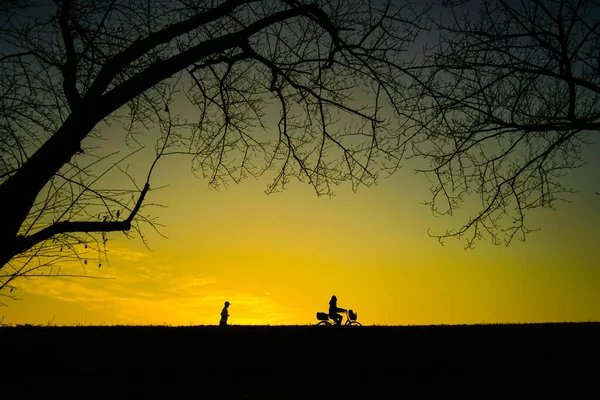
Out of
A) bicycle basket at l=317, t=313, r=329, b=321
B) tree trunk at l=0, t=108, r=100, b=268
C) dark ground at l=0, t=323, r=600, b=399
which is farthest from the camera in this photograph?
bicycle basket at l=317, t=313, r=329, b=321

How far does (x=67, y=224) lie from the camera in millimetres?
3592

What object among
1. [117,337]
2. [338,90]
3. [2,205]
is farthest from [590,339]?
[2,205]

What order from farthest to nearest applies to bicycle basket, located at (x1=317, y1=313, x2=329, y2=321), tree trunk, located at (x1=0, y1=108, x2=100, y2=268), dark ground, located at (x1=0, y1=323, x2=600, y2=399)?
bicycle basket, located at (x1=317, y1=313, x2=329, y2=321) → dark ground, located at (x1=0, y1=323, x2=600, y2=399) → tree trunk, located at (x1=0, y1=108, x2=100, y2=268)

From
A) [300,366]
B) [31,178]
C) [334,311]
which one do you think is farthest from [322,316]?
[31,178]

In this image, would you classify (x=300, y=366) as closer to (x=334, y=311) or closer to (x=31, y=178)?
(x=31, y=178)

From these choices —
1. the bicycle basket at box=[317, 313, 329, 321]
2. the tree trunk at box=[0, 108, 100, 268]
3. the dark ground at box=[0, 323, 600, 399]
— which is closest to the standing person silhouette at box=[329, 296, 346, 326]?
the bicycle basket at box=[317, 313, 329, 321]

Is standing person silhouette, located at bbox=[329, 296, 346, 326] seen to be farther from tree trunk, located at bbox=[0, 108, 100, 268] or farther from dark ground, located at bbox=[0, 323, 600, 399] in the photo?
tree trunk, located at bbox=[0, 108, 100, 268]

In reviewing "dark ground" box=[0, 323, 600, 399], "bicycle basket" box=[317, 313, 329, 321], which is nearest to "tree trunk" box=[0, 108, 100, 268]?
"dark ground" box=[0, 323, 600, 399]

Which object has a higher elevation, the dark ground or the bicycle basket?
the bicycle basket

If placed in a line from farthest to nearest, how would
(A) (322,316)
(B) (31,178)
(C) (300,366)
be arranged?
(A) (322,316) → (C) (300,366) → (B) (31,178)

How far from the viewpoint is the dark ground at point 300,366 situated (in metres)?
6.34

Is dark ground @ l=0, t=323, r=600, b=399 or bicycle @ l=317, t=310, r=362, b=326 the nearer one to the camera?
dark ground @ l=0, t=323, r=600, b=399

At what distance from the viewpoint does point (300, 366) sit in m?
7.47

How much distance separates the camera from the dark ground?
250 inches
